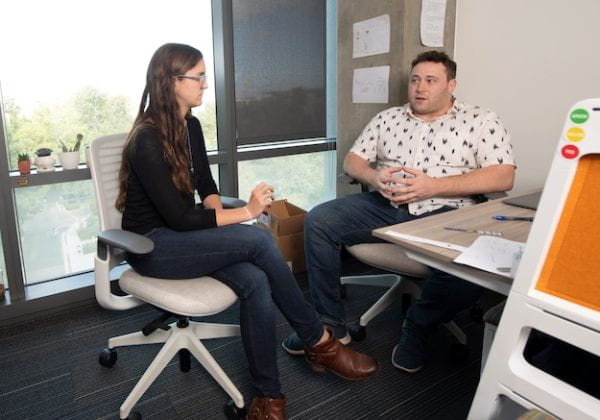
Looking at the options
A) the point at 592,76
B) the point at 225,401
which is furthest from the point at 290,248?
the point at 592,76

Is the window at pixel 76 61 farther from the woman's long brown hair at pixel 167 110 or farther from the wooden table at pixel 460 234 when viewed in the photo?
the wooden table at pixel 460 234

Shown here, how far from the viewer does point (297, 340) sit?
202 cm

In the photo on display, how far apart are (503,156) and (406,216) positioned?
48 cm

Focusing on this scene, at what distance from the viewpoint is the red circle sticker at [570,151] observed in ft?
2.46

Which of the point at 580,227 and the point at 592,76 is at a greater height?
the point at 592,76

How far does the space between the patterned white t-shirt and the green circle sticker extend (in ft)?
4.38

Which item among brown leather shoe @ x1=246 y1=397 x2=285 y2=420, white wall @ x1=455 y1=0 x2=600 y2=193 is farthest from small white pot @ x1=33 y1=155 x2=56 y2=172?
white wall @ x1=455 y1=0 x2=600 y2=193

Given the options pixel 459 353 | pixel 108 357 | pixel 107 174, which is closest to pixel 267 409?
pixel 108 357

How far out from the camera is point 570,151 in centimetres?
75

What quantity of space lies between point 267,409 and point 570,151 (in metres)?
1.23

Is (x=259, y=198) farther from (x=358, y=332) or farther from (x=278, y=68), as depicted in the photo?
(x=278, y=68)

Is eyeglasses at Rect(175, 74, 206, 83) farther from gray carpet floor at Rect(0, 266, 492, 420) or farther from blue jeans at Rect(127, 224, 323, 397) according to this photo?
gray carpet floor at Rect(0, 266, 492, 420)

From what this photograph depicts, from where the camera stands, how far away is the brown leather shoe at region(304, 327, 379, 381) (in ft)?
5.86

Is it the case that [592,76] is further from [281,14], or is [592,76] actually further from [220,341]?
[220,341]
